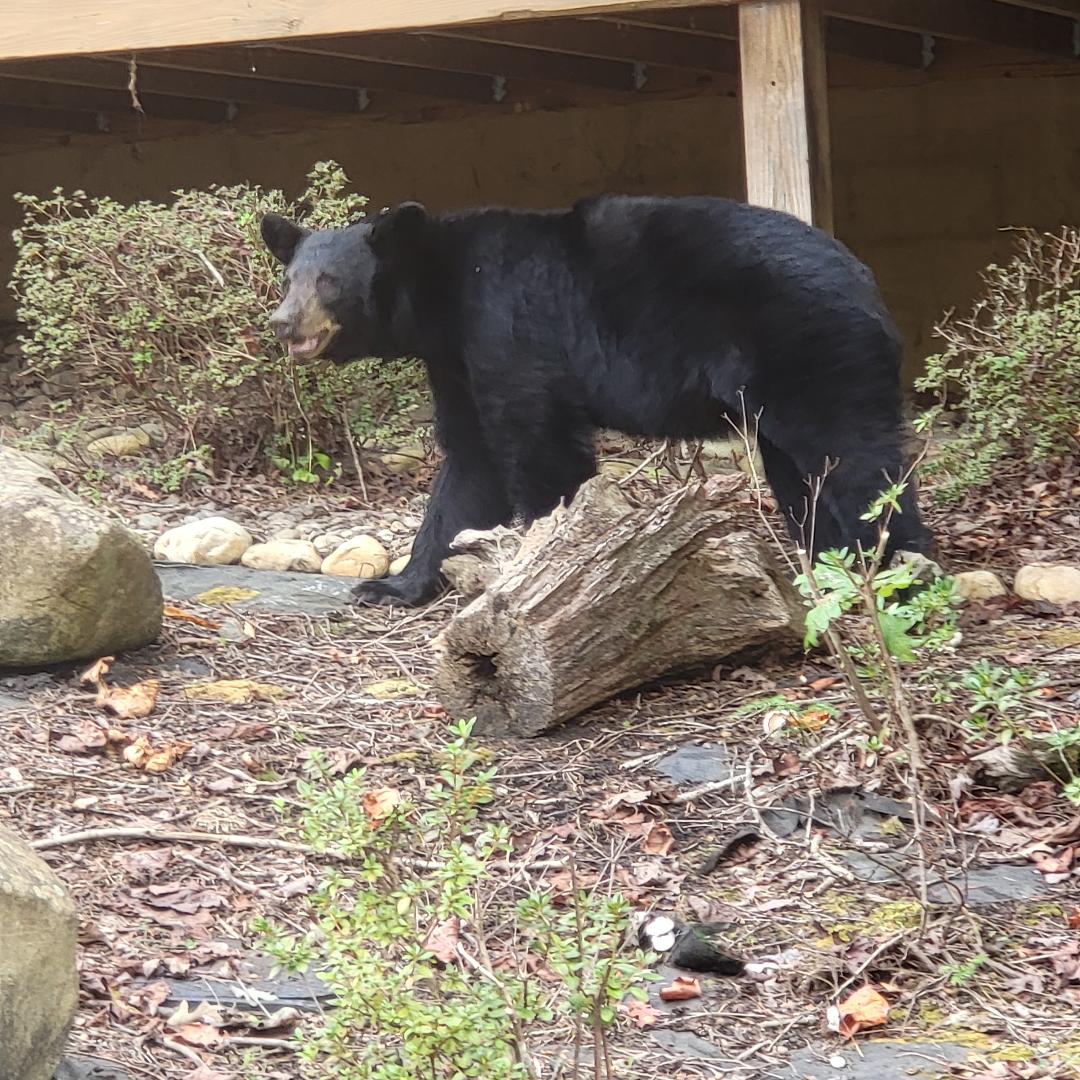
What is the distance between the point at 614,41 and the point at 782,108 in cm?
292

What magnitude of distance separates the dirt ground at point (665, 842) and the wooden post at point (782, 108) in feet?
7.01

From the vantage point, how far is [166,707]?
15.8 feet

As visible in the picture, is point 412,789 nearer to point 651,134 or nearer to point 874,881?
point 874,881

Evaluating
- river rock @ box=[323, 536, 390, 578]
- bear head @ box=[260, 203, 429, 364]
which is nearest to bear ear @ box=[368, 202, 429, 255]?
bear head @ box=[260, 203, 429, 364]

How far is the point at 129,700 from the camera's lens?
477cm

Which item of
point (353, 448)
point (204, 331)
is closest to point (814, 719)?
point (353, 448)

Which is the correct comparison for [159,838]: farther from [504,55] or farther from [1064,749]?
[504,55]

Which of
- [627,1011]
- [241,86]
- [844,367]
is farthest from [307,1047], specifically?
[241,86]

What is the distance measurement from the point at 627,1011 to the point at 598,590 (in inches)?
63.9

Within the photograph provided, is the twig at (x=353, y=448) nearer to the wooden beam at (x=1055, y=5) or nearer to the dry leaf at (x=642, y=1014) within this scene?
the wooden beam at (x=1055, y=5)

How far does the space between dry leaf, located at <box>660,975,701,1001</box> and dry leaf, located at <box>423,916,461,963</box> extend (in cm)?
44

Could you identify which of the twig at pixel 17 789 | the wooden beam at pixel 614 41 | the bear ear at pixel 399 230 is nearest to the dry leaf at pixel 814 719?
the twig at pixel 17 789

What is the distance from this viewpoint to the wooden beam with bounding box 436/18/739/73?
8.72m

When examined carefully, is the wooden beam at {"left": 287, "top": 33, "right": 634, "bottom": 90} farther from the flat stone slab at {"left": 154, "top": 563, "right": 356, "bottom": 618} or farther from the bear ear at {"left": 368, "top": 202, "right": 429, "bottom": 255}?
the flat stone slab at {"left": 154, "top": 563, "right": 356, "bottom": 618}
